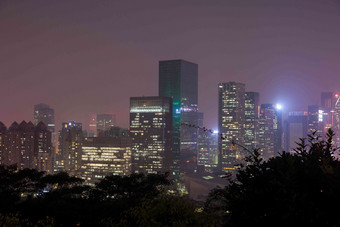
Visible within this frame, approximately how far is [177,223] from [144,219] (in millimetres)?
1637

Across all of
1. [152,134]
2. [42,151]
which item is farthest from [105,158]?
[42,151]

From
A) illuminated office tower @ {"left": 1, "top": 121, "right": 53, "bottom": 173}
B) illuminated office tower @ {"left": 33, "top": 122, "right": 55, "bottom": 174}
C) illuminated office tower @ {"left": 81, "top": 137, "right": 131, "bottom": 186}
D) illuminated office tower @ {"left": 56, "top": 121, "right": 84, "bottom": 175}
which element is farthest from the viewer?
illuminated office tower @ {"left": 56, "top": 121, "right": 84, "bottom": 175}

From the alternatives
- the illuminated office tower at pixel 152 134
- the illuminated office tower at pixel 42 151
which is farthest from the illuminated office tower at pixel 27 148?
the illuminated office tower at pixel 152 134

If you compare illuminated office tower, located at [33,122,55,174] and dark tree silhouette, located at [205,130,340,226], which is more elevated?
dark tree silhouette, located at [205,130,340,226]

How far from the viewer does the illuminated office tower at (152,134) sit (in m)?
146

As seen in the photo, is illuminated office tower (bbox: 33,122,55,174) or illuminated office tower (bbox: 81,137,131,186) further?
illuminated office tower (bbox: 81,137,131,186)

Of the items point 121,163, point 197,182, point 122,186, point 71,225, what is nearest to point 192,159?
point 197,182

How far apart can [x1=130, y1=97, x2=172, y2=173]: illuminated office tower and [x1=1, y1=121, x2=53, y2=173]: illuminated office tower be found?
3122cm

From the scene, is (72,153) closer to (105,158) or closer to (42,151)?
(105,158)

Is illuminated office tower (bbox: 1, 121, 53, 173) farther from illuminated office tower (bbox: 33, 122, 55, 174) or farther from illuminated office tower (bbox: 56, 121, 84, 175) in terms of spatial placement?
illuminated office tower (bbox: 56, 121, 84, 175)

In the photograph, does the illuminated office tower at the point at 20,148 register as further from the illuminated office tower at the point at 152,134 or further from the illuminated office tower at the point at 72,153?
the illuminated office tower at the point at 152,134

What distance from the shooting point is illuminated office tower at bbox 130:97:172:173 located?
14618 cm

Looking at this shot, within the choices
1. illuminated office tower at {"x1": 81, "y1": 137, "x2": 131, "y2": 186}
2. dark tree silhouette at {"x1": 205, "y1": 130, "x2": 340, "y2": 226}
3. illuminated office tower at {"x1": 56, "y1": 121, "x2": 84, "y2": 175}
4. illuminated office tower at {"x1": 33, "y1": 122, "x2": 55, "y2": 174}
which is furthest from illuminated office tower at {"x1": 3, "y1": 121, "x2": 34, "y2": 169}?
dark tree silhouette at {"x1": 205, "y1": 130, "x2": 340, "y2": 226}

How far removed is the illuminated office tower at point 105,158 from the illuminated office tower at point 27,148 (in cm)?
1367
